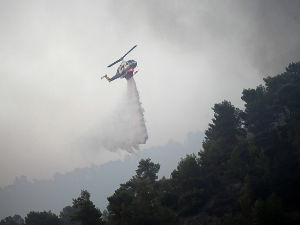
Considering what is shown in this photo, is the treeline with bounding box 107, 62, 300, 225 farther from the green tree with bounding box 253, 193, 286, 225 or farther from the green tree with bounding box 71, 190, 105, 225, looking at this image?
the green tree with bounding box 71, 190, 105, 225

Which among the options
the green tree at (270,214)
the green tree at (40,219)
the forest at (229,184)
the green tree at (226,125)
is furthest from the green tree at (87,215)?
the green tree at (226,125)

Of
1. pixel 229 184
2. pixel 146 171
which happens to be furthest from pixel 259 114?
pixel 146 171

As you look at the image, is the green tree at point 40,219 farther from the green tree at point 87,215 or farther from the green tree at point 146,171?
the green tree at point 146,171

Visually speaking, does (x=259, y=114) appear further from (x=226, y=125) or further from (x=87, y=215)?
(x=87, y=215)

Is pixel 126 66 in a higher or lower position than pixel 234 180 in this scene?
higher

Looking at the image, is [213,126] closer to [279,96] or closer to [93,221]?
[279,96]

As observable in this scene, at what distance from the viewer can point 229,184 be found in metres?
35.4

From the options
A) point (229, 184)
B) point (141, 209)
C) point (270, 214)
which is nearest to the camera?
point (270, 214)

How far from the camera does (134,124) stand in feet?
182

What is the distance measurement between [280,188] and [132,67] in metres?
38.4

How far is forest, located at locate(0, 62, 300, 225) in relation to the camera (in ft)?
84.7

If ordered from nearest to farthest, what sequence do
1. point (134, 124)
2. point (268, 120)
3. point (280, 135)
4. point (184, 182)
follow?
point (184, 182) < point (280, 135) < point (268, 120) < point (134, 124)

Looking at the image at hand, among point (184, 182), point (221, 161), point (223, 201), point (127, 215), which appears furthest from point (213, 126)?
point (127, 215)

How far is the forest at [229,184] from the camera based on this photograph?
84.7 ft
